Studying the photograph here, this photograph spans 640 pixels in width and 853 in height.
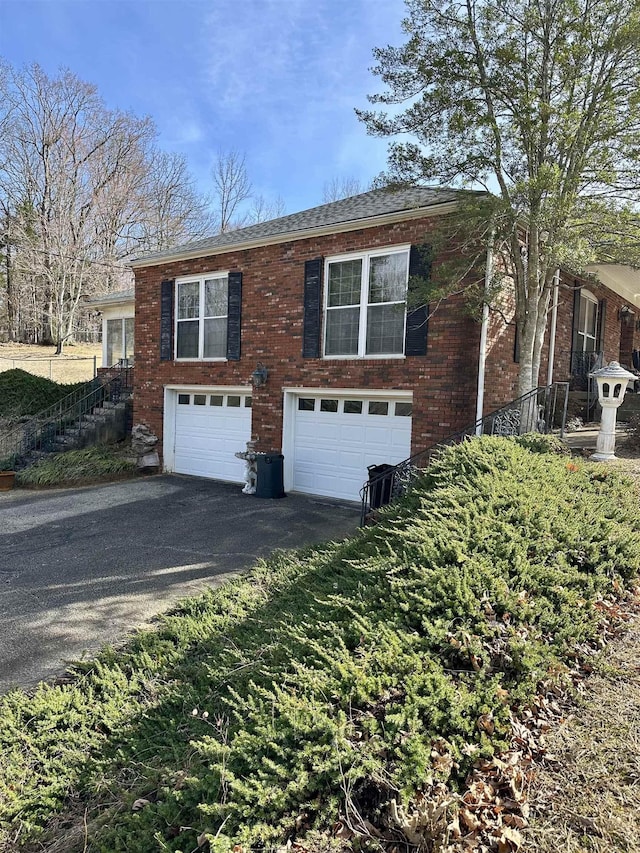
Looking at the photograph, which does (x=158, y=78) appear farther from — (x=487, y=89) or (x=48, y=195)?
(x=48, y=195)

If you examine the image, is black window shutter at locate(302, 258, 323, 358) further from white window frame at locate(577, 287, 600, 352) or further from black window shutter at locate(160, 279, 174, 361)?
white window frame at locate(577, 287, 600, 352)

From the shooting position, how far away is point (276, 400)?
10.9m

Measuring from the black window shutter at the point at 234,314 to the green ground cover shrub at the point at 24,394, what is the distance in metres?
7.80

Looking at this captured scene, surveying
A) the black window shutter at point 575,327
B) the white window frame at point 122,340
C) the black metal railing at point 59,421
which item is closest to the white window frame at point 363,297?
the black window shutter at point 575,327

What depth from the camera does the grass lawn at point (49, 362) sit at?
24.6m

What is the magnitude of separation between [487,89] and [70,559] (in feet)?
26.8

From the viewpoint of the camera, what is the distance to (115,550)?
741 centimetres

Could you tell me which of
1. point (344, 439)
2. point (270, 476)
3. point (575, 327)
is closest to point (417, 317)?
point (344, 439)

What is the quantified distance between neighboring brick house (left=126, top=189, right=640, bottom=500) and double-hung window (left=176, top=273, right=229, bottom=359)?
37 mm

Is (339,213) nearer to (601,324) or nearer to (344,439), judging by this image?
(344,439)

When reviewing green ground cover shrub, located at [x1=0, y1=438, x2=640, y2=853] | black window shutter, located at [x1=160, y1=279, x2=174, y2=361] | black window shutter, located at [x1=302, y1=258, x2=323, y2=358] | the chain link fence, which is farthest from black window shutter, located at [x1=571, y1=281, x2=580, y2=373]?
the chain link fence

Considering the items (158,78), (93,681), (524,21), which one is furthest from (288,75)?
(93,681)

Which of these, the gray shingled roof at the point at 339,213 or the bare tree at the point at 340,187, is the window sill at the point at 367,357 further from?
the bare tree at the point at 340,187

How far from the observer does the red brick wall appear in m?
8.45
